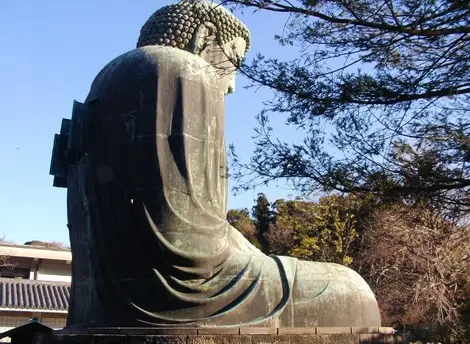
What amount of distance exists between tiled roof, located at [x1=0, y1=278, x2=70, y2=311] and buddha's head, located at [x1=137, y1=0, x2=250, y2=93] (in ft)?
39.1

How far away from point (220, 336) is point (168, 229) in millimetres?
1159

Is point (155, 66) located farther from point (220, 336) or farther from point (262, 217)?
point (262, 217)

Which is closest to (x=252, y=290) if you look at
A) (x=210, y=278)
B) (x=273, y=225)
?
(x=210, y=278)

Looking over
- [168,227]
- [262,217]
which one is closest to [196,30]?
[168,227]

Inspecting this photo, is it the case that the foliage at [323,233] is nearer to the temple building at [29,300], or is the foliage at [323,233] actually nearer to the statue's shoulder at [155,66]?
the temple building at [29,300]

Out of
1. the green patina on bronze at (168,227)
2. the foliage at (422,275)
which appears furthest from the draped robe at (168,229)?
the foliage at (422,275)

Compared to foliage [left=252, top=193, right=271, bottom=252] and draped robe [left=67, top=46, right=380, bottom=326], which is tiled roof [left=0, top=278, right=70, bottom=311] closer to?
foliage [left=252, top=193, right=271, bottom=252]

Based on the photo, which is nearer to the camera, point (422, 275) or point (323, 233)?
point (422, 275)

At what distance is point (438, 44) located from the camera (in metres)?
5.00

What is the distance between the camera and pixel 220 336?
5180 mm

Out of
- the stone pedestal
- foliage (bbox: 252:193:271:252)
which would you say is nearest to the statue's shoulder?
the stone pedestal

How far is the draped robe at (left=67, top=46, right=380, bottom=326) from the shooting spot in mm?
5641

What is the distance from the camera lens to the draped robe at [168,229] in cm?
564

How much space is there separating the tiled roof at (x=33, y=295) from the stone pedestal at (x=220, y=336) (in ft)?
41.6
